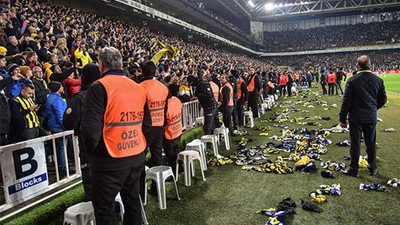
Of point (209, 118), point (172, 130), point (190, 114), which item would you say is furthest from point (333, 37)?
point (172, 130)

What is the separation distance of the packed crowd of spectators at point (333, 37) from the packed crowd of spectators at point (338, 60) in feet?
6.17

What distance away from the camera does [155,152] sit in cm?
488

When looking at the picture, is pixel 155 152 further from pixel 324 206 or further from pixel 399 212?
pixel 399 212

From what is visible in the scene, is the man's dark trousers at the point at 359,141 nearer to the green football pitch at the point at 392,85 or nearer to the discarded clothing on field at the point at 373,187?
the discarded clothing on field at the point at 373,187

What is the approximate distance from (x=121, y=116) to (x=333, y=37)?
7035 cm

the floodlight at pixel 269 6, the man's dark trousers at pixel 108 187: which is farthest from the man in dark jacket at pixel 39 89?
the floodlight at pixel 269 6

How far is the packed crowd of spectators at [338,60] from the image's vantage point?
53.6m

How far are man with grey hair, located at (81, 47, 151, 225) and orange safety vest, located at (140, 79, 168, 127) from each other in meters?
1.76

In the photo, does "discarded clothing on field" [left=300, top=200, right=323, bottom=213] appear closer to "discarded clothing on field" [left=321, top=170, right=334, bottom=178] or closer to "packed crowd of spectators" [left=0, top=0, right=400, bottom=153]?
"discarded clothing on field" [left=321, top=170, right=334, bottom=178]

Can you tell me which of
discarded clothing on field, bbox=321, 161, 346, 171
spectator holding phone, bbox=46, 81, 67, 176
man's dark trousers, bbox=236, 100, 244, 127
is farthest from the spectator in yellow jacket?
discarded clothing on field, bbox=321, 161, 346, 171

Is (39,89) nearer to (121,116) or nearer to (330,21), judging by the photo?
(121,116)

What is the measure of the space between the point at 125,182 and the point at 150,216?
1633mm

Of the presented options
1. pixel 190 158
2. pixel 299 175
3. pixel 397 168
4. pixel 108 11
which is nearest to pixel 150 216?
pixel 190 158

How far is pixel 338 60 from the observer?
5884cm
